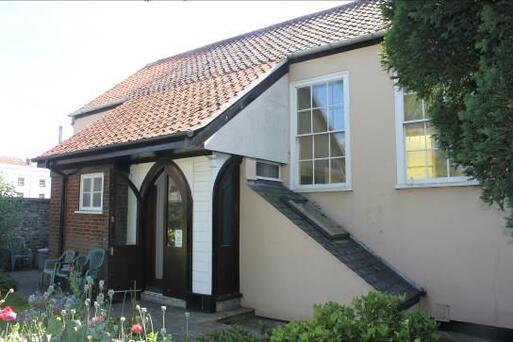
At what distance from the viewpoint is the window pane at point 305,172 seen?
9.27m

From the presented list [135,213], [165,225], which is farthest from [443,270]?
[135,213]

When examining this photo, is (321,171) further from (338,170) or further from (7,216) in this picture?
(7,216)

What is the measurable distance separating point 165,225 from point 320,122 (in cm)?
385

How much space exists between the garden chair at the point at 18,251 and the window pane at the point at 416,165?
10739 millimetres

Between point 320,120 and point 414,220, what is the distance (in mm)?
2847

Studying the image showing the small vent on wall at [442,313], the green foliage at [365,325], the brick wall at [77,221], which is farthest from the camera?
the brick wall at [77,221]

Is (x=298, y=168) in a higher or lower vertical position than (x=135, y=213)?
higher

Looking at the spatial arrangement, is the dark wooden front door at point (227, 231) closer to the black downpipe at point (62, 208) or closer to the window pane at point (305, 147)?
the window pane at point (305, 147)

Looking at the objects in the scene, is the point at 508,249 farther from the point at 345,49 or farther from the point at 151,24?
the point at 151,24

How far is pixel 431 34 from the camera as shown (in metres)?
3.71

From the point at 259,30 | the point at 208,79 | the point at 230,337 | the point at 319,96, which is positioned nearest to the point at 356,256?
the point at 319,96

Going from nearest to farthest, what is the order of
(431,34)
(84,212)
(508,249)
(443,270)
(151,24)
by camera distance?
(151,24)
(431,34)
(508,249)
(443,270)
(84,212)

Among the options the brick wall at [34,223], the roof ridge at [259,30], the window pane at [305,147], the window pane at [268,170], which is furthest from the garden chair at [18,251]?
the window pane at [305,147]

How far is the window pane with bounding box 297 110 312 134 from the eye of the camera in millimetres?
9414
